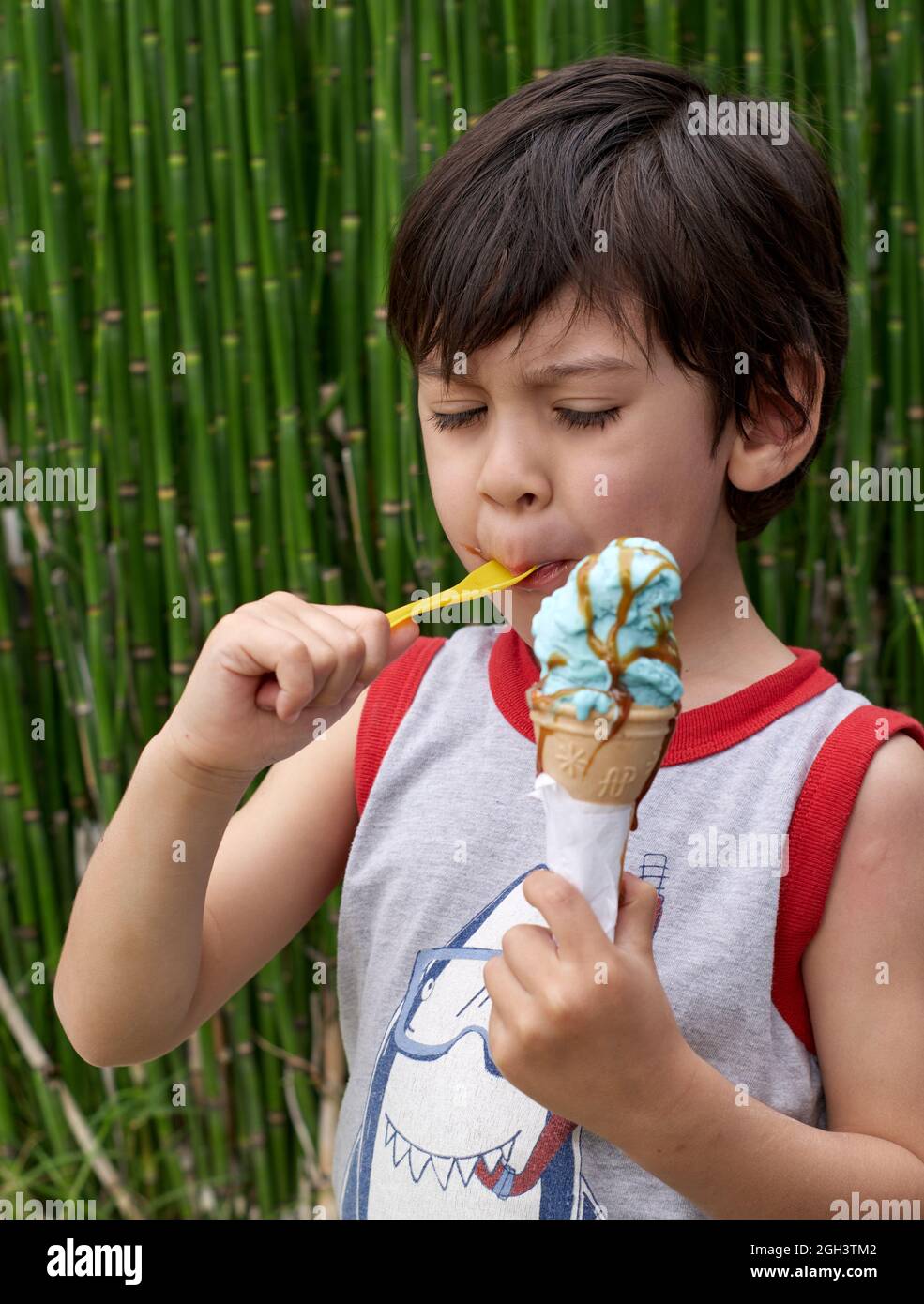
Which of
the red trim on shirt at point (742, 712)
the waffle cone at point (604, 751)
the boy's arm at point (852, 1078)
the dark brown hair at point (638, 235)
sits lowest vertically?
the boy's arm at point (852, 1078)

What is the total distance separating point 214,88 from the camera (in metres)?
1.44

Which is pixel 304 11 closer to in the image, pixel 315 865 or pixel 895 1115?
pixel 315 865

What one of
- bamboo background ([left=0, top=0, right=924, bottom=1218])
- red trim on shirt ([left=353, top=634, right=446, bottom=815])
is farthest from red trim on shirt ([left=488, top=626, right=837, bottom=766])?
bamboo background ([left=0, top=0, right=924, bottom=1218])

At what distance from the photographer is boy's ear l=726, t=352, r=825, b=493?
0.96 metres

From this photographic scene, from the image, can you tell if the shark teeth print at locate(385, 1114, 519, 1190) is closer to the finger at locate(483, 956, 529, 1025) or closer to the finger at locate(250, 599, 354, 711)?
the finger at locate(483, 956, 529, 1025)

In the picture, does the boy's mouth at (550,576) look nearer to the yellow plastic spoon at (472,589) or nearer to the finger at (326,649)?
the yellow plastic spoon at (472,589)

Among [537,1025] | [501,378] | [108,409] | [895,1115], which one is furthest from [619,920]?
[108,409]

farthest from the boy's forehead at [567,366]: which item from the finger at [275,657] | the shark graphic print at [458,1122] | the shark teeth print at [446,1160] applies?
the shark teeth print at [446,1160]

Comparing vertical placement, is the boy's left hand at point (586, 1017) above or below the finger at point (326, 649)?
below

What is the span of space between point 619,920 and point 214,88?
3.60ft

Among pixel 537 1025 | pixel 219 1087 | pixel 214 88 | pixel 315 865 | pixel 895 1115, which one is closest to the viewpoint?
pixel 537 1025

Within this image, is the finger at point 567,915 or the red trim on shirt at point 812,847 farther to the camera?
the red trim on shirt at point 812,847

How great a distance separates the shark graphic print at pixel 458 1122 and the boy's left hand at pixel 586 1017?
0.40 ft

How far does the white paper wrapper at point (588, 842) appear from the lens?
756 mm
